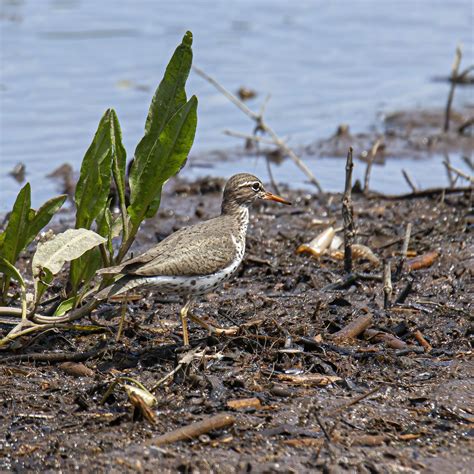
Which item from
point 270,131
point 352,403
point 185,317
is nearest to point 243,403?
point 352,403

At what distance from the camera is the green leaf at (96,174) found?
6723mm

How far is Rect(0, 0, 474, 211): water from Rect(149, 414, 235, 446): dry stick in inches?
225

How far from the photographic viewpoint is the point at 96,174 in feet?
22.2

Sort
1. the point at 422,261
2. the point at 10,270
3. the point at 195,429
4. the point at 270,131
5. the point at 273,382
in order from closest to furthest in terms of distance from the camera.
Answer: the point at 195,429 < the point at 273,382 < the point at 10,270 < the point at 422,261 < the point at 270,131

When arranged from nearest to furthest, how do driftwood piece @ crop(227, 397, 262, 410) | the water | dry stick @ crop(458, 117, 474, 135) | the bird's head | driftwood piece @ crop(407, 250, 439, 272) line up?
driftwood piece @ crop(227, 397, 262, 410) < the bird's head < driftwood piece @ crop(407, 250, 439, 272) < the water < dry stick @ crop(458, 117, 474, 135)

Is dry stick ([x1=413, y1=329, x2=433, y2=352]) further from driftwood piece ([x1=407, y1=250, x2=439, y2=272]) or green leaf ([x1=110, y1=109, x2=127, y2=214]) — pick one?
green leaf ([x1=110, y1=109, x2=127, y2=214])

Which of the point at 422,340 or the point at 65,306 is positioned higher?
the point at 65,306

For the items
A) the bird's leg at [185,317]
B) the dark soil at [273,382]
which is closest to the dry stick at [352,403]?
the dark soil at [273,382]

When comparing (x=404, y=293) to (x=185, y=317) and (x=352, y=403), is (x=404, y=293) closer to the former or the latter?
(x=185, y=317)

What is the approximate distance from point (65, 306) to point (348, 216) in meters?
2.54

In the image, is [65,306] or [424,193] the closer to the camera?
[65,306]

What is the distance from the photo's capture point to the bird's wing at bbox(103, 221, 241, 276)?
21.8ft

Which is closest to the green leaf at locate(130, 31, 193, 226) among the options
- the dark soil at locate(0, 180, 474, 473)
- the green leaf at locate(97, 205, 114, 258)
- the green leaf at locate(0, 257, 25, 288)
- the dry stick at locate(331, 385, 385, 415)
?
the green leaf at locate(97, 205, 114, 258)

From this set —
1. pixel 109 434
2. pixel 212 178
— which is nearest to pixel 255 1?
pixel 212 178
